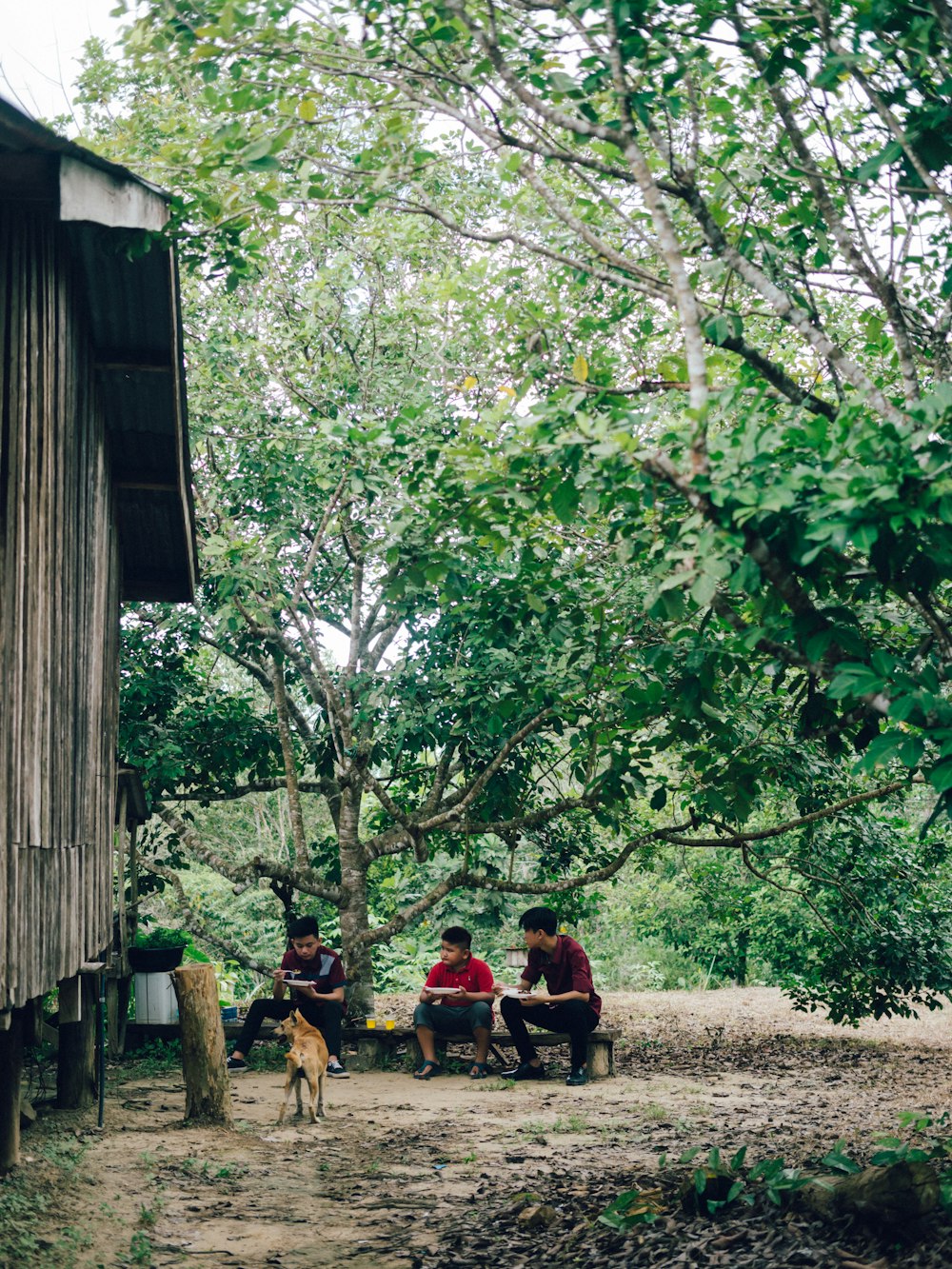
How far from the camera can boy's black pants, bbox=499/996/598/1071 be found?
10633 mm

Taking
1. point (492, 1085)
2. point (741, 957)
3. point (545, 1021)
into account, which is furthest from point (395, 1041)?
point (741, 957)

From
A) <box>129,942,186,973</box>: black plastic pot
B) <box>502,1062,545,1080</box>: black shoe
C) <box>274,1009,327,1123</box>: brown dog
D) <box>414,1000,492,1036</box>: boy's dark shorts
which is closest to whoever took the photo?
<box>274,1009,327,1123</box>: brown dog

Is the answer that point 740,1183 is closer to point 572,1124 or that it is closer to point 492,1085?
point 572,1124

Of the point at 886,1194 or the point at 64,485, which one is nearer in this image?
the point at 886,1194

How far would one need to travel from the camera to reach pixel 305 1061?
8.48 metres

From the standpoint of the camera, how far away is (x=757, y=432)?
14.5 ft

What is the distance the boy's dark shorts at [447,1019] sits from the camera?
36.4ft

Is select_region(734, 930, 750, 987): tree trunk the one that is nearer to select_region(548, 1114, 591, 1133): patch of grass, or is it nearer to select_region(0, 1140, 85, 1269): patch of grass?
select_region(548, 1114, 591, 1133): patch of grass

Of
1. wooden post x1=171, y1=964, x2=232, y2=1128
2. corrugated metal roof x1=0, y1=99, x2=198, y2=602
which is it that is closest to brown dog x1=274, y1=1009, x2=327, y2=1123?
wooden post x1=171, y1=964, x2=232, y2=1128

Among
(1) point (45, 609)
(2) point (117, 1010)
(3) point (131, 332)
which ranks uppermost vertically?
(3) point (131, 332)

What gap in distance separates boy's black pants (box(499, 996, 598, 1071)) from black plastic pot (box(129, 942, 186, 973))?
11.1 ft

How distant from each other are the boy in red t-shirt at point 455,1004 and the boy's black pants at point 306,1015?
2.83 ft

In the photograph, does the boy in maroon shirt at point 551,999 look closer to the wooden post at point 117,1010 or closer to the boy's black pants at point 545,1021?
the boy's black pants at point 545,1021

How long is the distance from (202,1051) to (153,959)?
3785 mm
